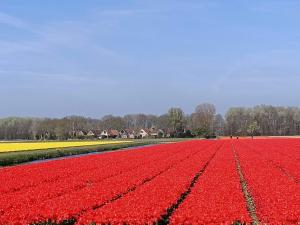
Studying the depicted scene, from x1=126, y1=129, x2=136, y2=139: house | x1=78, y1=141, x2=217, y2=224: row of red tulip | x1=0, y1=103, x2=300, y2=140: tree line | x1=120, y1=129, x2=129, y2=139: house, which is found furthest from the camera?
x1=120, y1=129, x2=129, y2=139: house

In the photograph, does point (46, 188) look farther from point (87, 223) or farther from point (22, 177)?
point (87, 223)

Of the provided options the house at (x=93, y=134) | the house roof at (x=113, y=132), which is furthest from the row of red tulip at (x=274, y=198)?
the house roof at (x=113, y=132)

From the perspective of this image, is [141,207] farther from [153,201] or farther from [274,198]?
[274,198]

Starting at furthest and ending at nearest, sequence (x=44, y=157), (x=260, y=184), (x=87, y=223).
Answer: (x=44, y=157), (x=260, y=184), (x=87, y=223)

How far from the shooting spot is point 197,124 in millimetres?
151250

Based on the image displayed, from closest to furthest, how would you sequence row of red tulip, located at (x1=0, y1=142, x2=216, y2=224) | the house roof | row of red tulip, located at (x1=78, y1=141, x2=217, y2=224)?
row of red tulip, located at (x1=78, y1=141, x2=217, y2=224)
row of red tulip, located at (x1=0, y1=142, x2=216, y2=224)
the house roof

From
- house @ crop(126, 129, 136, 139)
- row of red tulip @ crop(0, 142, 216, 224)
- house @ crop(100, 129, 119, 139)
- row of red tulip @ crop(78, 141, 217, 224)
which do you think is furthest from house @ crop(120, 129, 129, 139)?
row of red tulip @ crop(78, 141, 217, 224)

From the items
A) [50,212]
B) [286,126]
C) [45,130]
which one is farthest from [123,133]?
[50,212]

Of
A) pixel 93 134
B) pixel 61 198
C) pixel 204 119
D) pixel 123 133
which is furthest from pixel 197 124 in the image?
pixel 61 198

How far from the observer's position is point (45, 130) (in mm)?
155375

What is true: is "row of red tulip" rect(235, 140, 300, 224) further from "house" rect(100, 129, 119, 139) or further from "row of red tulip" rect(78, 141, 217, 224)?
"house" rect(100, 129, 119, 139)

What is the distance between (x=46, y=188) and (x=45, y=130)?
140m

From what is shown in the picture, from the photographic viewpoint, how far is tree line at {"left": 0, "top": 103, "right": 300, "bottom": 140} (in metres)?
149

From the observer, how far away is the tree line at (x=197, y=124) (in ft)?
490
